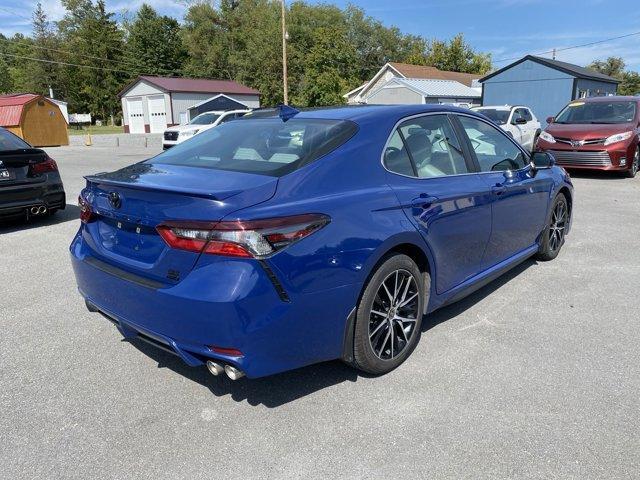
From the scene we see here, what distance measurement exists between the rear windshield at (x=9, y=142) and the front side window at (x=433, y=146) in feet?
19.4

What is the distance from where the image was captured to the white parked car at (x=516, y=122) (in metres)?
14.4

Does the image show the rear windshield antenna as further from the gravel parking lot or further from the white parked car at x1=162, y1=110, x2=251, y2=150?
the white parked car at x1=162, y1=110, x2=251, y2=150

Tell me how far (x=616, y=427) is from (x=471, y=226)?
155cm

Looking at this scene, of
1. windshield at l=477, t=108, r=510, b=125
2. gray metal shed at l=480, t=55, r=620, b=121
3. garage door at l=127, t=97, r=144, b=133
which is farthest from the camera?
garage door at l=127, t=97, r=144, b=133

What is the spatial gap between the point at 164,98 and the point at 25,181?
39239 mm

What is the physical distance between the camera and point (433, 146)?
3646mm

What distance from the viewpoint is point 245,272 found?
2398mm

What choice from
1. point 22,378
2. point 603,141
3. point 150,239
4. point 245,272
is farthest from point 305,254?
point 603,141

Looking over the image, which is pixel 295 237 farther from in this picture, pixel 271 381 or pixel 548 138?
pixel 548 138

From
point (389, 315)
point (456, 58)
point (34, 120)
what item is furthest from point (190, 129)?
point (456, 58)

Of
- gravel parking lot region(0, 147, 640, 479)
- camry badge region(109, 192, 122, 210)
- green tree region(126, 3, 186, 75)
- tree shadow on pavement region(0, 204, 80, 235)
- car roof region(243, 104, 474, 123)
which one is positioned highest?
green tree region(126, 3, 186, 75)

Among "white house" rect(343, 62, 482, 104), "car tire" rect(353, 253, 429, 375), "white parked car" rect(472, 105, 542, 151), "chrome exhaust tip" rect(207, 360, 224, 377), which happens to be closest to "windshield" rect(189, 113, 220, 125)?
"white parked car" rect(472, 105, 542, 151)

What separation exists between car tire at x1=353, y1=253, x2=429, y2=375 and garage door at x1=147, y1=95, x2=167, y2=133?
44.1 m

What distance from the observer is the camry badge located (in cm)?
286
